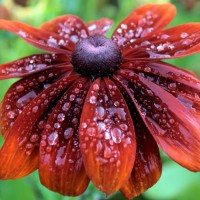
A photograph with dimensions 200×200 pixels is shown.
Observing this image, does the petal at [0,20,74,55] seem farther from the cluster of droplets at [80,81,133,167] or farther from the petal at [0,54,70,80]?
the cluster of droplets at [80,81,133,167]

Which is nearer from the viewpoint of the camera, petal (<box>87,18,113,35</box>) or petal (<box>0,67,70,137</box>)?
petal (<box>0,67,70,137</box>)

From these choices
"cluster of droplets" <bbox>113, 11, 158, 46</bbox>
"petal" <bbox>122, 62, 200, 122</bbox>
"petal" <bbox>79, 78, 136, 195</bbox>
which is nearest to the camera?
"petal" <bbox>79, 78, 136, 195</bbox>

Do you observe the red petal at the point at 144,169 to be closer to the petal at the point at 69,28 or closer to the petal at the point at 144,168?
the petal at the point at 144,168

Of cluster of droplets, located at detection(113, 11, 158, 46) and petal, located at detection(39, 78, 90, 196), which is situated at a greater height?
cluster of droplets, located at detection(113, 11, 158, 46)

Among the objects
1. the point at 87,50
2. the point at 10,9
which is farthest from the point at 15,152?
the point at 10,9

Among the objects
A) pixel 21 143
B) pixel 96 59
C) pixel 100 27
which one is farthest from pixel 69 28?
pixel 21 143

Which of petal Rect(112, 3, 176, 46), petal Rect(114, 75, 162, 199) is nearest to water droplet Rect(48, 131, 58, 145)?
A: petal Rect(114, 75, 162, 199)
